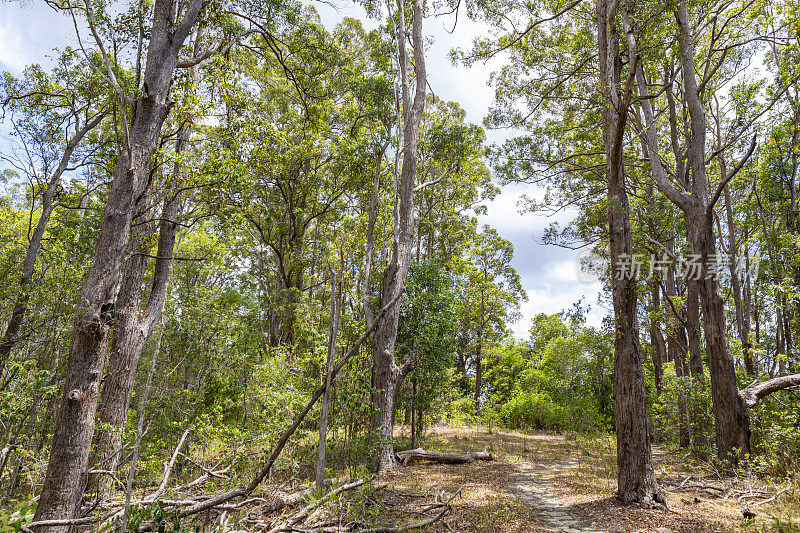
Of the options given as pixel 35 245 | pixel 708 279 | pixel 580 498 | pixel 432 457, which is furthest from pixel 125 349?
pixel 708 279

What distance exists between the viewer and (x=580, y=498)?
20.0 feet

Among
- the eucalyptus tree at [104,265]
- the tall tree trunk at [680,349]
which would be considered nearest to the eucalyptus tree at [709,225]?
the tall tree trunk at [680,349]

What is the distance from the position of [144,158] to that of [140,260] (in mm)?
3179

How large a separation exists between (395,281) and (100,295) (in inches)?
197

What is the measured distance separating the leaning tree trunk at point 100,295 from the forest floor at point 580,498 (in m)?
3.30

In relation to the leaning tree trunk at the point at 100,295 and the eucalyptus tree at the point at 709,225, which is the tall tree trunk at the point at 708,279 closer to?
the eucalyptus tree at the point at 709,225

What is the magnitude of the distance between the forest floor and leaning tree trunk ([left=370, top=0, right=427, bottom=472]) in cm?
77

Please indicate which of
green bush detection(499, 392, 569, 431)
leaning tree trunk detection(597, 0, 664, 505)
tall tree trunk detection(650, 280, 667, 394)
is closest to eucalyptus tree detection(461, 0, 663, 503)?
leaning tree trunk detection(597, 0, 664, 505)

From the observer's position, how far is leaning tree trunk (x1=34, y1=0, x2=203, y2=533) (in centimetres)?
368

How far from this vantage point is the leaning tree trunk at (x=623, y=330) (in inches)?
211

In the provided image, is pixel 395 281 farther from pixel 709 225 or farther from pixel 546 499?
pixel 709 225

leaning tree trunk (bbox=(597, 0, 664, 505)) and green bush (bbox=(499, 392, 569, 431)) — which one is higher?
leaning tree trunk (bbox=(597, 0, 664, 505))

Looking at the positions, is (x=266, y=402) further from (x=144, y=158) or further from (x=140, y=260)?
(x=144, y=158)

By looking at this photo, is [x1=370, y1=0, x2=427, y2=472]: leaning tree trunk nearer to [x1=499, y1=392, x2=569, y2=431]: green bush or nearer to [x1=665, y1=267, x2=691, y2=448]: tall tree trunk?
[x1=665, y1=267, x2=691, y2=448]: tall tree trunk
